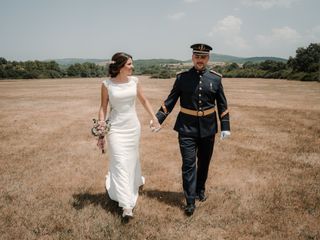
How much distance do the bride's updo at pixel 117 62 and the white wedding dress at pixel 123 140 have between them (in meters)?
0.24

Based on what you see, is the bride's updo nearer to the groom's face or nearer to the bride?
the bride

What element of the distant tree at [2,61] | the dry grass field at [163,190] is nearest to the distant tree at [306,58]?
the dry grass field at [163,190]

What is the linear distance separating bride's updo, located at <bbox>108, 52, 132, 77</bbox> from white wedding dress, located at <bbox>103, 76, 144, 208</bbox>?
0.24 metres

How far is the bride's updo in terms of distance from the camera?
536 cm

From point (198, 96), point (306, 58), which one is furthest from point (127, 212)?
point (306, 58)

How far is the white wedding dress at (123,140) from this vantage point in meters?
5.40

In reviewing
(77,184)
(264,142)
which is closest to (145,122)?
(264,142)

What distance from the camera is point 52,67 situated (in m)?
110

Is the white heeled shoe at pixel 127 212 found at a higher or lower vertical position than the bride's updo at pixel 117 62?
lower

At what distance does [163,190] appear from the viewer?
6.79 m

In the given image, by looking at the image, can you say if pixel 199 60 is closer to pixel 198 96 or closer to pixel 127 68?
pixel 198 96

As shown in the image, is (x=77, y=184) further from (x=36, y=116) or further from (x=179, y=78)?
(x=36, y=116)

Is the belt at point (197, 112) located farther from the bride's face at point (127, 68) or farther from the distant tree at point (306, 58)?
the distant tree at point (306, 58)

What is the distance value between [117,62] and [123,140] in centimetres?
129
